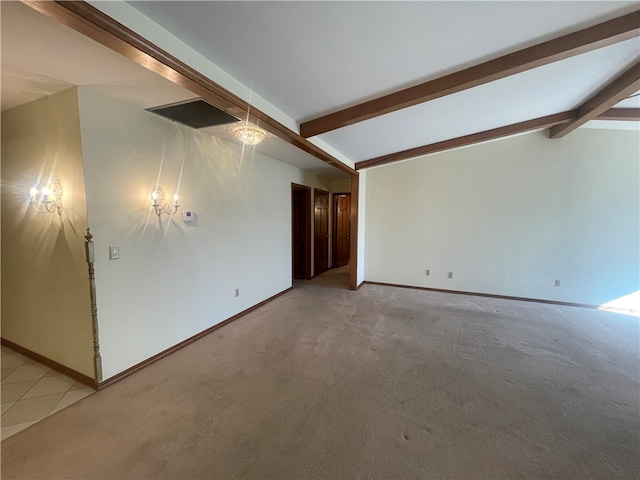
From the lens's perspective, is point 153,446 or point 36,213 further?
point 36,213

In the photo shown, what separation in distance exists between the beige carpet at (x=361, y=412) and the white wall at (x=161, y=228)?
382mm

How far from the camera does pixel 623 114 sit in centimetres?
361

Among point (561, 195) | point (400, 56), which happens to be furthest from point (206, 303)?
point (561, 195)

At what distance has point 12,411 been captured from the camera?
76.5 inches

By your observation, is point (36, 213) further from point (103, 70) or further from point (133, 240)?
point (103, 70)

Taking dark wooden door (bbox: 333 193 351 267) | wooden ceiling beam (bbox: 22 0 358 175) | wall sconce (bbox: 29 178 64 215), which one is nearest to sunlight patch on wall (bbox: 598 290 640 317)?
dark wooden door (bbox: 333 193 351 267)

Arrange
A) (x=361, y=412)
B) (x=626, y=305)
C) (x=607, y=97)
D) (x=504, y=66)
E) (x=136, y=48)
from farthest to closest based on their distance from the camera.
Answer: (x=626, y=305) < (x=607, y=97) < (x=504, y=66) < (x=361, y=412) < (x=136, y=48)

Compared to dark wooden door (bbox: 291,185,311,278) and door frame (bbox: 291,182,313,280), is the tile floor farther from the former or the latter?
dark wooden door (bbox: 291,185,311,278)

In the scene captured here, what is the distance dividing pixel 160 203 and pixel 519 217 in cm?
532

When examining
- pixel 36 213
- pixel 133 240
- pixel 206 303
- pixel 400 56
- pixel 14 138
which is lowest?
pixel 206 303

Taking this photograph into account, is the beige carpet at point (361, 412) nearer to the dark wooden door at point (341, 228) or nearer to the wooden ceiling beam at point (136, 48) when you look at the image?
the wooden ceiling beam at point (136, 48)

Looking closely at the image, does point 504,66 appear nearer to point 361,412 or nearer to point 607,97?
point 607,97

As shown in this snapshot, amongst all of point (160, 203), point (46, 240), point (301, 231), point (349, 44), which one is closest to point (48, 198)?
point (46, 240)

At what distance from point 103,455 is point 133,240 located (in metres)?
1.55
